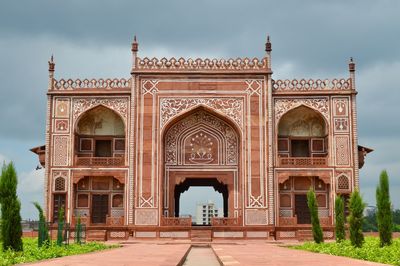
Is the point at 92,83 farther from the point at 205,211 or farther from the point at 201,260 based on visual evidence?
the point at 205,211

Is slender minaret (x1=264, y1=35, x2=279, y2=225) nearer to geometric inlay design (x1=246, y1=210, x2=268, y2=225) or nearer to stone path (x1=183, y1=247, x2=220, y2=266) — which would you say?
geometric inlay design (x1=246, y1=210, x2=268, y2=225)

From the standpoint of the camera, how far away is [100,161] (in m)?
23.3

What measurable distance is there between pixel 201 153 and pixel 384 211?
1055 cm

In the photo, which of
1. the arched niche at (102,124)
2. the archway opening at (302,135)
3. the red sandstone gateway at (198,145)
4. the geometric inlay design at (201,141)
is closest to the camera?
the red sandstone gateway at (198,145)

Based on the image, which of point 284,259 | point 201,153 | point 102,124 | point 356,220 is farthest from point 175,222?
point 284,259

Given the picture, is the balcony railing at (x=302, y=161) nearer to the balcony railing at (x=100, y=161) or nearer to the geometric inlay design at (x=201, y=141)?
the geometric inlay design at (x=201, y=141)

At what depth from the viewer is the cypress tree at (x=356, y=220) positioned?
14.6 meters

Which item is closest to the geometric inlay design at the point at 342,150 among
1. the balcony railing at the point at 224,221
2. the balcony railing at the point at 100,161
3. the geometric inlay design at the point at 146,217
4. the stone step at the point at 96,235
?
A: the balcony railing at the point at 224,221

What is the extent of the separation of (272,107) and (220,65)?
103 inches

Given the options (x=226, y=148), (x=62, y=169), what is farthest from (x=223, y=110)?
(x=62, y=169)

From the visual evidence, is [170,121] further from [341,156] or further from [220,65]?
[341,156]

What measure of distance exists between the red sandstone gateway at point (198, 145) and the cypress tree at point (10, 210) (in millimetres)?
10026

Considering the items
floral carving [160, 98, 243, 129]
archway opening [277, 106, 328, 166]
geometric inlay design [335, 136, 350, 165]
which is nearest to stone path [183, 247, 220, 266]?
floral carving [160, 98, 243, 129]

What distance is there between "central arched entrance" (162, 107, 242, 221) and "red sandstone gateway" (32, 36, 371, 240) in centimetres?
4
